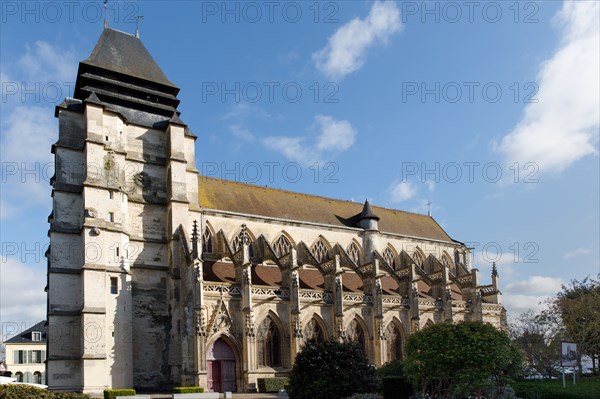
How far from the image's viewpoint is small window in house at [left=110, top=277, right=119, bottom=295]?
1177 inches

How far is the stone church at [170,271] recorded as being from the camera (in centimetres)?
2905

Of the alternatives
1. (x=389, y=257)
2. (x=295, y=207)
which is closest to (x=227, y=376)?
(x=295, y=207)

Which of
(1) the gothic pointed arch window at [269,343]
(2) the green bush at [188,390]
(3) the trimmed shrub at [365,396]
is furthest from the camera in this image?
(1) the gothic pointed arch window at [269,343]

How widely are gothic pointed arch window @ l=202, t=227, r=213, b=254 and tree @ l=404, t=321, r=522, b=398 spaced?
18406 millimetres

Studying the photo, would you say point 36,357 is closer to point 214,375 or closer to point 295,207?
point 295,207

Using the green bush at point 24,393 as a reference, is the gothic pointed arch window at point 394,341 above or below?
below

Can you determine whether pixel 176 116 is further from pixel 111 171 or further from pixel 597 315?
pixel 597 315

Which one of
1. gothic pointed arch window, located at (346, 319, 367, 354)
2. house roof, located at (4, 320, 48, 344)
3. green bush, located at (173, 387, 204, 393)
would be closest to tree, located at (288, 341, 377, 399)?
green bush, located at (173, 387, 204, 393)

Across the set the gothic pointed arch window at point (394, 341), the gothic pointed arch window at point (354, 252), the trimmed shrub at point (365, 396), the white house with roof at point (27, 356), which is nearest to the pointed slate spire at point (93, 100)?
the gothic pointed arch window at point (354, 252)

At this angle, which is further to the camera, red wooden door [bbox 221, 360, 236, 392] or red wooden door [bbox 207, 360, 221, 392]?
red wooden door [bbox 221, 360, 236, 392]

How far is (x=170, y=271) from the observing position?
31609 millimetres

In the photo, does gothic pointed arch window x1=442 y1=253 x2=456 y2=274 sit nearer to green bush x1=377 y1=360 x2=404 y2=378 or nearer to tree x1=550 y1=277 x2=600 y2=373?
tree x1=550 y1=277 x2=600 y2=373

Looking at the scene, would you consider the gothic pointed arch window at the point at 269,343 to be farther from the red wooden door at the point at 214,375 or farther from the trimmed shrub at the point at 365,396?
the trimmed shrub at the point at 365,396

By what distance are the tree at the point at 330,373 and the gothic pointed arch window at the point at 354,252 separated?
68.5 feet
